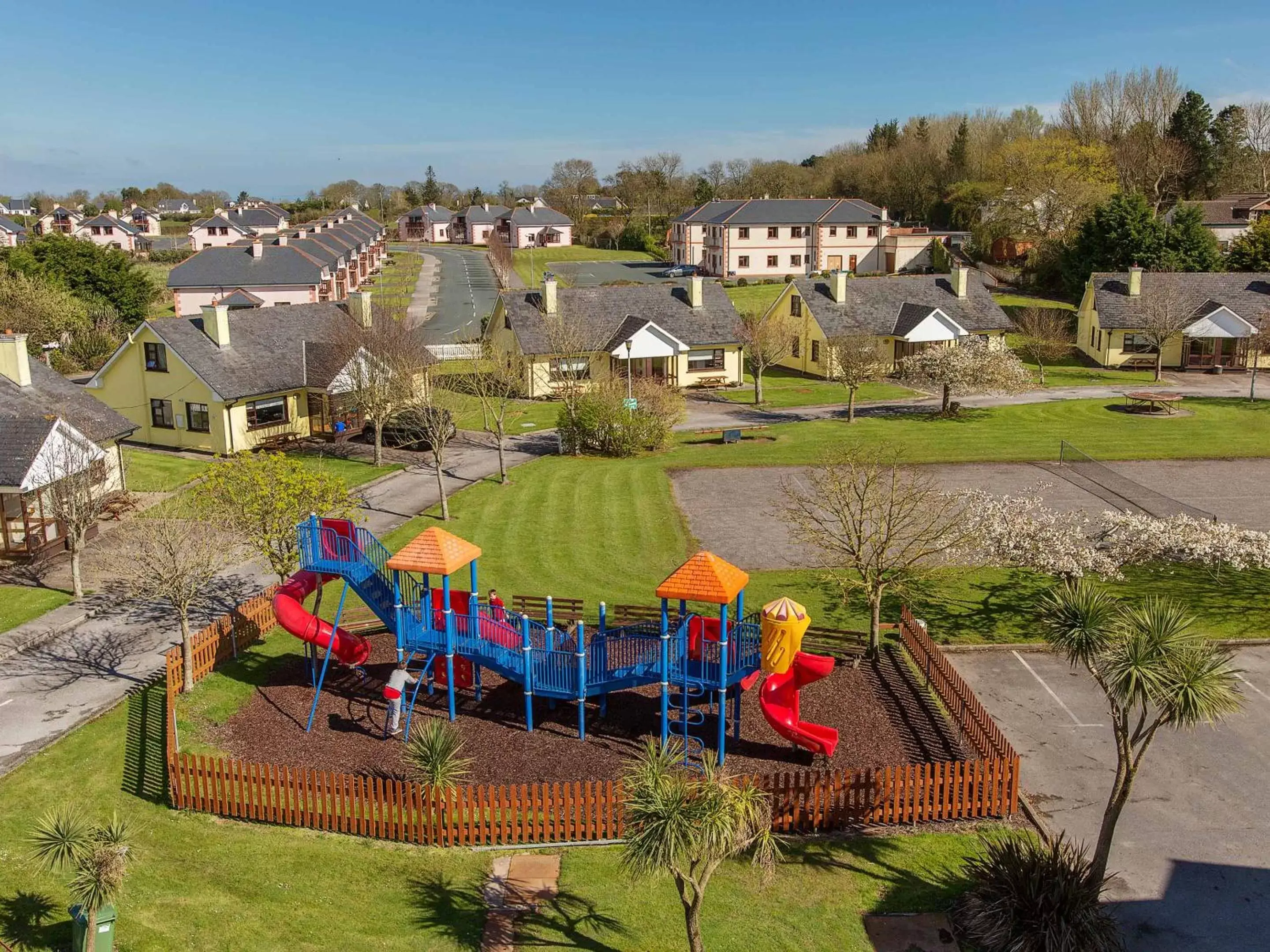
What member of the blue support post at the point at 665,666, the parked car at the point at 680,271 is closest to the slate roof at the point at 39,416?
the blue support post at the point at 665,666

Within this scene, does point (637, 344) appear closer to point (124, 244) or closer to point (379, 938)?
point (379, 938)

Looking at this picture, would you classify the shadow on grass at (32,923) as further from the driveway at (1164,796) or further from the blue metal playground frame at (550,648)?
the driveway at (1164,796)

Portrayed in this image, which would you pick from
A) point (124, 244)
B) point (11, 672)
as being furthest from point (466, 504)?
point (124, 244)

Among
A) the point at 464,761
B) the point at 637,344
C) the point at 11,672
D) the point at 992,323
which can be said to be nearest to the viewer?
the point at 464,761

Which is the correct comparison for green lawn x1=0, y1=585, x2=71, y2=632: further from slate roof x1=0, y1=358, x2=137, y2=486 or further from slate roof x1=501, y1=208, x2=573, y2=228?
slate roof x1=501, y1=208, x2=573, y2=228

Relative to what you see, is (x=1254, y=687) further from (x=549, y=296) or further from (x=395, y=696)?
(x=549, y=296)

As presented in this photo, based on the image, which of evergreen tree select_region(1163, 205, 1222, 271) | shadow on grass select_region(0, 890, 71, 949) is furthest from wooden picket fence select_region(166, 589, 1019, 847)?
evergreen tree select_region(1163, 205, 1222, 271)
